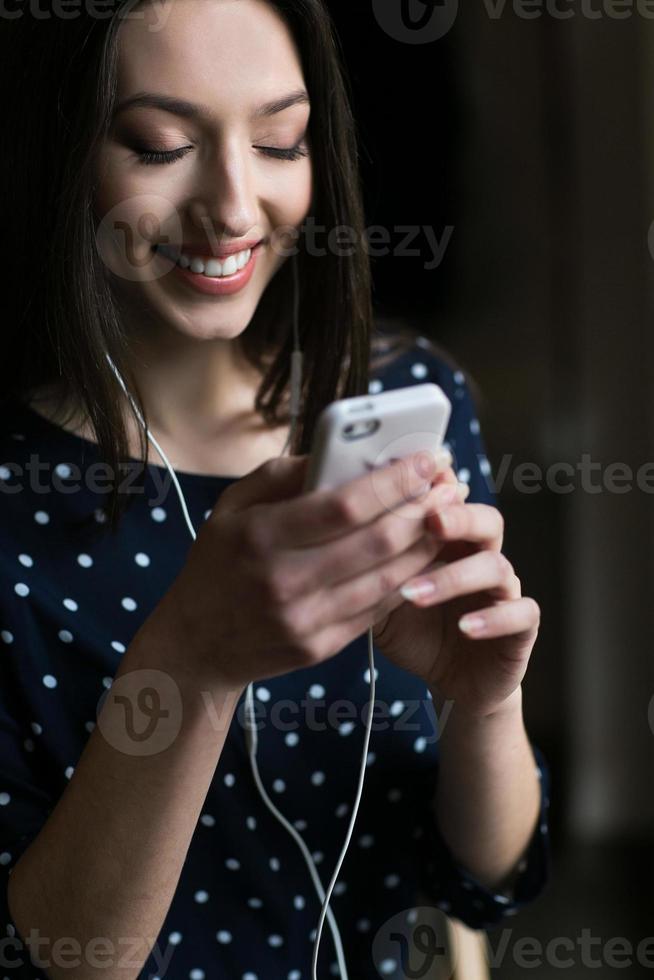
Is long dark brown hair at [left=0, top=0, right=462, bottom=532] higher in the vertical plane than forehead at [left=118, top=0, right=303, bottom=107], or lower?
lower

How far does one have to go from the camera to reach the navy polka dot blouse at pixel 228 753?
824 mm

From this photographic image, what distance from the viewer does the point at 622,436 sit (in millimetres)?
1844

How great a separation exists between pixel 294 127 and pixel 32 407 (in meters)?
0.32

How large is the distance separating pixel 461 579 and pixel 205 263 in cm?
33

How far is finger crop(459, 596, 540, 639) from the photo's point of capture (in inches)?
24.5

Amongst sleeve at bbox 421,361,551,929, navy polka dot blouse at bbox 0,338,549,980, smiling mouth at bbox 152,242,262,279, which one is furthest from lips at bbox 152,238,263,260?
sleeve at bbox 421,361,551,929

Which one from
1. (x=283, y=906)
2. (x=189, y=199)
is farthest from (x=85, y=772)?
(x=189, y=199)

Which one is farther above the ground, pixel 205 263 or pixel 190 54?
pixel 190 54

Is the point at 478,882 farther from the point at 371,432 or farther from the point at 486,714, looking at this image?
the point at 371,432

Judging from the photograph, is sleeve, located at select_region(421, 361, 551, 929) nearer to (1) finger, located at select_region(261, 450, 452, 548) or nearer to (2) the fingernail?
(2) the fingernail

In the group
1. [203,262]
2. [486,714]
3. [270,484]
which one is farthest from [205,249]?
[486,714]

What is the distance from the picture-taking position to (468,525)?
58 cm

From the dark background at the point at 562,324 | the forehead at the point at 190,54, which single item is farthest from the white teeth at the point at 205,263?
the dark background at the point at 562,324

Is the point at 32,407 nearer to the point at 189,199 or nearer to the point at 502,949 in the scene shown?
the point at 189,199
